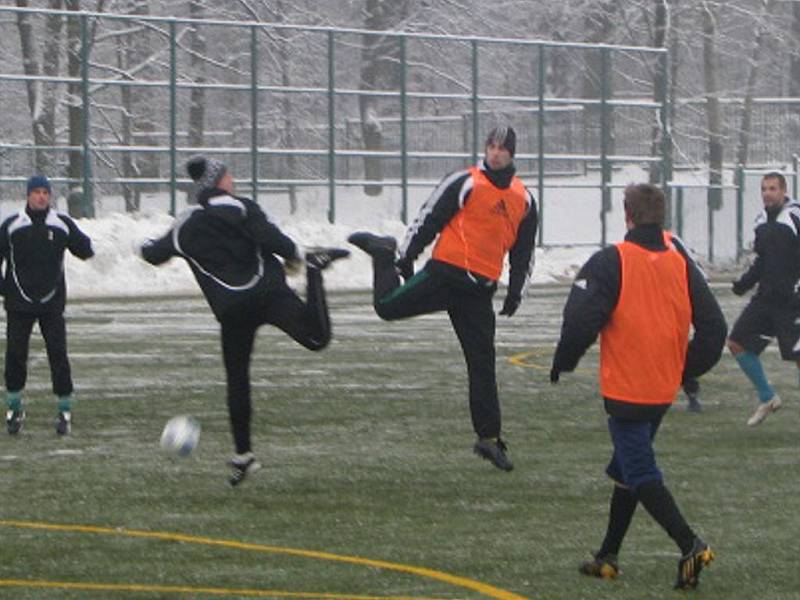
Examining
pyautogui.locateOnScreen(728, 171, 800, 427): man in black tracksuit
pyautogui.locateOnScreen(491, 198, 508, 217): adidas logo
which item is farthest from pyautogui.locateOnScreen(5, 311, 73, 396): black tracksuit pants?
pyautogui.locateOnScreen(728, 171, 800, 427): man in black tracksuit

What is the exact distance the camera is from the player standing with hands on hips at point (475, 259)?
1307 centimetres

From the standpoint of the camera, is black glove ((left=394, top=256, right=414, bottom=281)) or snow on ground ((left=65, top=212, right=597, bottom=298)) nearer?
black glove ((left=394, top=256, right=414, bottom=281))

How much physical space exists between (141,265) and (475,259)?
72.1ft

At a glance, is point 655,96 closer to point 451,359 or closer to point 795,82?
point 795,82

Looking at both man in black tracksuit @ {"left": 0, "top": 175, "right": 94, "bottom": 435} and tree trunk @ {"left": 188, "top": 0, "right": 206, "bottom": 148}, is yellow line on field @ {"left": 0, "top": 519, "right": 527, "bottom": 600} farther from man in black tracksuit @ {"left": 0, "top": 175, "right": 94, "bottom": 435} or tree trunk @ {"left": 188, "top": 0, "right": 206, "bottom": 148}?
tree trunk @ {"left": 188, "top": 0, "right": 206, "bottom": 148}

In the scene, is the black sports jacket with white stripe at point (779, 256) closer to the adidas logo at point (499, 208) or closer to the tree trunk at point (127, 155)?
the adidas logo at point (499, 208)

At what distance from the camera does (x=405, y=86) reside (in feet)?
138

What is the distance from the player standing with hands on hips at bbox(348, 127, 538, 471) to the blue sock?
10.4 ft

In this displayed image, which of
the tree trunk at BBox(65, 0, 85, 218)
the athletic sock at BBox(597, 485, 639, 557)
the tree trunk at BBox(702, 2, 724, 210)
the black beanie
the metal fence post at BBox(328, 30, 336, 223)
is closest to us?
the athletic sock at BBox(597, 485, 639, 557)

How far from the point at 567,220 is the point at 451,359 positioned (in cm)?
2219

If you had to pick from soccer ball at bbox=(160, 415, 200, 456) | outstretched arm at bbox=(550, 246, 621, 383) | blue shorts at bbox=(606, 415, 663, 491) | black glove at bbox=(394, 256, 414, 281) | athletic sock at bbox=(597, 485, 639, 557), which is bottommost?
soccer ball at bbox=(160, 415, 200, 456)

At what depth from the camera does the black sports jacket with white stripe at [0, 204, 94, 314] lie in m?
14.9

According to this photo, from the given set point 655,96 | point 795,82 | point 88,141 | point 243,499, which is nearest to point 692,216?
point 655,96

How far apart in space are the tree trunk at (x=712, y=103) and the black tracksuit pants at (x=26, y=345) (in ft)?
112
